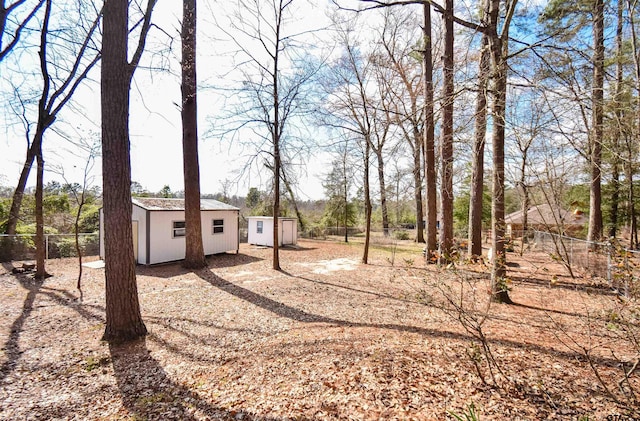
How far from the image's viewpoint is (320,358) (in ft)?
11.1

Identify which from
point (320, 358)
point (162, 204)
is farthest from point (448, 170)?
point (162, 204)

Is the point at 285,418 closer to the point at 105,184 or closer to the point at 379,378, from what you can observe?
the point at 379,378

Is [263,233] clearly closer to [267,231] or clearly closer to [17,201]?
[267,231]

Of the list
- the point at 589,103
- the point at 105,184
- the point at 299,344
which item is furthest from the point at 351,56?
the point at 299,344

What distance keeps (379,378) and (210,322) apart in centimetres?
313

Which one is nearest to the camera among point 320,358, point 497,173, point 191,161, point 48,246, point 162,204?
point 320,358

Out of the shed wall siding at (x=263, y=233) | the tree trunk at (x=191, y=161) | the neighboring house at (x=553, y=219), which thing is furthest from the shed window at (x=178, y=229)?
the neighboring house at (x=553, y=219)

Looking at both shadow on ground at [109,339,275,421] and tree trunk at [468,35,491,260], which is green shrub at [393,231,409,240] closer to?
tree trunk at [468,35,491,260]

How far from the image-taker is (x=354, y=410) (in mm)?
2494

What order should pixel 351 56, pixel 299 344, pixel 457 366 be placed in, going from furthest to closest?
pixel 351 56 → pixel 299 344 → pixel 457 366

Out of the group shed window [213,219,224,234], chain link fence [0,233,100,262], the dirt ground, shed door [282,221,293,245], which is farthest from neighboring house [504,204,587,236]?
chain link fence [0,233,100,262]

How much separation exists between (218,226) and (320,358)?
975 centimetres

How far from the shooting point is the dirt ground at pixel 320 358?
101 inches

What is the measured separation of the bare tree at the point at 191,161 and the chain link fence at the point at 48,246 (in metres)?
5.30
